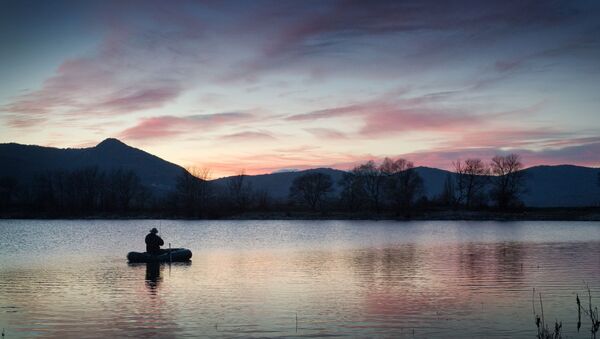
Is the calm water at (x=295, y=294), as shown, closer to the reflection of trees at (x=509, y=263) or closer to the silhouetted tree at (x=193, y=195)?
the reflection of trees at (x=509, y=263)

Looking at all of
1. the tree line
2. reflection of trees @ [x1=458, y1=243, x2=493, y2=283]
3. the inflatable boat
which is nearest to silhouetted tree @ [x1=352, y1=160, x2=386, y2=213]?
the tree line

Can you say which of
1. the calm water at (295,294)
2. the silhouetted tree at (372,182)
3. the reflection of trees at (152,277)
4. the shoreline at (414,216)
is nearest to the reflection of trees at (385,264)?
the calm water at (295,294)

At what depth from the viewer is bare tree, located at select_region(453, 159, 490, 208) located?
421 feet

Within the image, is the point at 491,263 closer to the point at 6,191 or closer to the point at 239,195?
the point at 239,195

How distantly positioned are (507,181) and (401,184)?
23401 mm

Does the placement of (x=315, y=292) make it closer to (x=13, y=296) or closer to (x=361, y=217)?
(x=13, y=296)

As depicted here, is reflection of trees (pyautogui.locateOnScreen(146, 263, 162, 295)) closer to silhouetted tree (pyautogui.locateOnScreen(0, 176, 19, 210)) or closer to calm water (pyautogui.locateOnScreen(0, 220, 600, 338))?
calm water (pyautogui.locateOnScreen(0, 220, 600, 338))

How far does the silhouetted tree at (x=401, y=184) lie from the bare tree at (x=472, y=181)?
9796 mm

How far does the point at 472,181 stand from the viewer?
425 feet

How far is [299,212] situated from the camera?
13212cm

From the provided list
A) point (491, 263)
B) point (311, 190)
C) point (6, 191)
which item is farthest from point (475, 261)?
point (6, 191)

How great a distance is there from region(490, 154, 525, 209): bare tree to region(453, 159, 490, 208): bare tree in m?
2.69

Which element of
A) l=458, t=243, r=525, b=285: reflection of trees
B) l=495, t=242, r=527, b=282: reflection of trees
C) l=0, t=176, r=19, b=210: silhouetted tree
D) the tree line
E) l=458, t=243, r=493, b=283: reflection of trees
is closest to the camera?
l=458, t=243, r=525, b=285: reflection of trees

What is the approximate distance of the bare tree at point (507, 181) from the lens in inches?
4806
